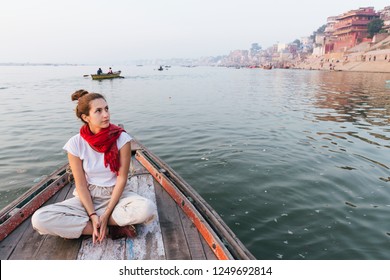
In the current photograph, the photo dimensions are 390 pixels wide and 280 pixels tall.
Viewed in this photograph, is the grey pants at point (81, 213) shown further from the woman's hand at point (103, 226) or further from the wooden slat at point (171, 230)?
the wooden slat at point (171, 230)

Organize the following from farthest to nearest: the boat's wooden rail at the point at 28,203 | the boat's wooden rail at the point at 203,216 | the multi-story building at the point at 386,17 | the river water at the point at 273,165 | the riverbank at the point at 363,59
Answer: the multi-story building at the point at 386,17
the riverbank at the point at 363,59
the river water at the point at 273,165
the boat's wooden rail at the point at 28,203
the boat's wooden rail at the point at 203,216

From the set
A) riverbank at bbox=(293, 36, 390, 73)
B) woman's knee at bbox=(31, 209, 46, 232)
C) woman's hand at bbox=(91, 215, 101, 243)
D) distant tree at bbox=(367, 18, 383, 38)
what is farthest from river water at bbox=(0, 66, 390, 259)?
distant tree at bbox=(367, 18, 383, 38)

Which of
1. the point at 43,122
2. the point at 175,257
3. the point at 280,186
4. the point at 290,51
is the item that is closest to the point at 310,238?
the point at 280,186

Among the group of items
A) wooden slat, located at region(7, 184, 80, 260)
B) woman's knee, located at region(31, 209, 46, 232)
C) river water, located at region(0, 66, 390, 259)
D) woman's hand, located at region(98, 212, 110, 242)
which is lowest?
river water, located at region(0, 66, 390, 259)

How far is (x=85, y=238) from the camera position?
342cm

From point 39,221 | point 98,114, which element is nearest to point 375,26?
point 98,114

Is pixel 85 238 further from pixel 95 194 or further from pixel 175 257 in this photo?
pixel 175 257

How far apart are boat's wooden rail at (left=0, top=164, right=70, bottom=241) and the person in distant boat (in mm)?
659

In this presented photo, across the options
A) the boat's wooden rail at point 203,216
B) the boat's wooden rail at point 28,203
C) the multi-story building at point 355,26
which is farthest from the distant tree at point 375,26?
the boat's wooden rail at point 28,203

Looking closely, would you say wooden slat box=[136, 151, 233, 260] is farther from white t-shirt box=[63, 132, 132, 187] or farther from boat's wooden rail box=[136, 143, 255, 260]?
white t-shirt box=[63, 132, 132, 187]

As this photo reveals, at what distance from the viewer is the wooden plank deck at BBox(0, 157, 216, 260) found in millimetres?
3129

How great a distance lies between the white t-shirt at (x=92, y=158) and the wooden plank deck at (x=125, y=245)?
0.79m

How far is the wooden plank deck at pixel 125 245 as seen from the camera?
10.3 feet

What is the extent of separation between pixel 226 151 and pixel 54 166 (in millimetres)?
5894
